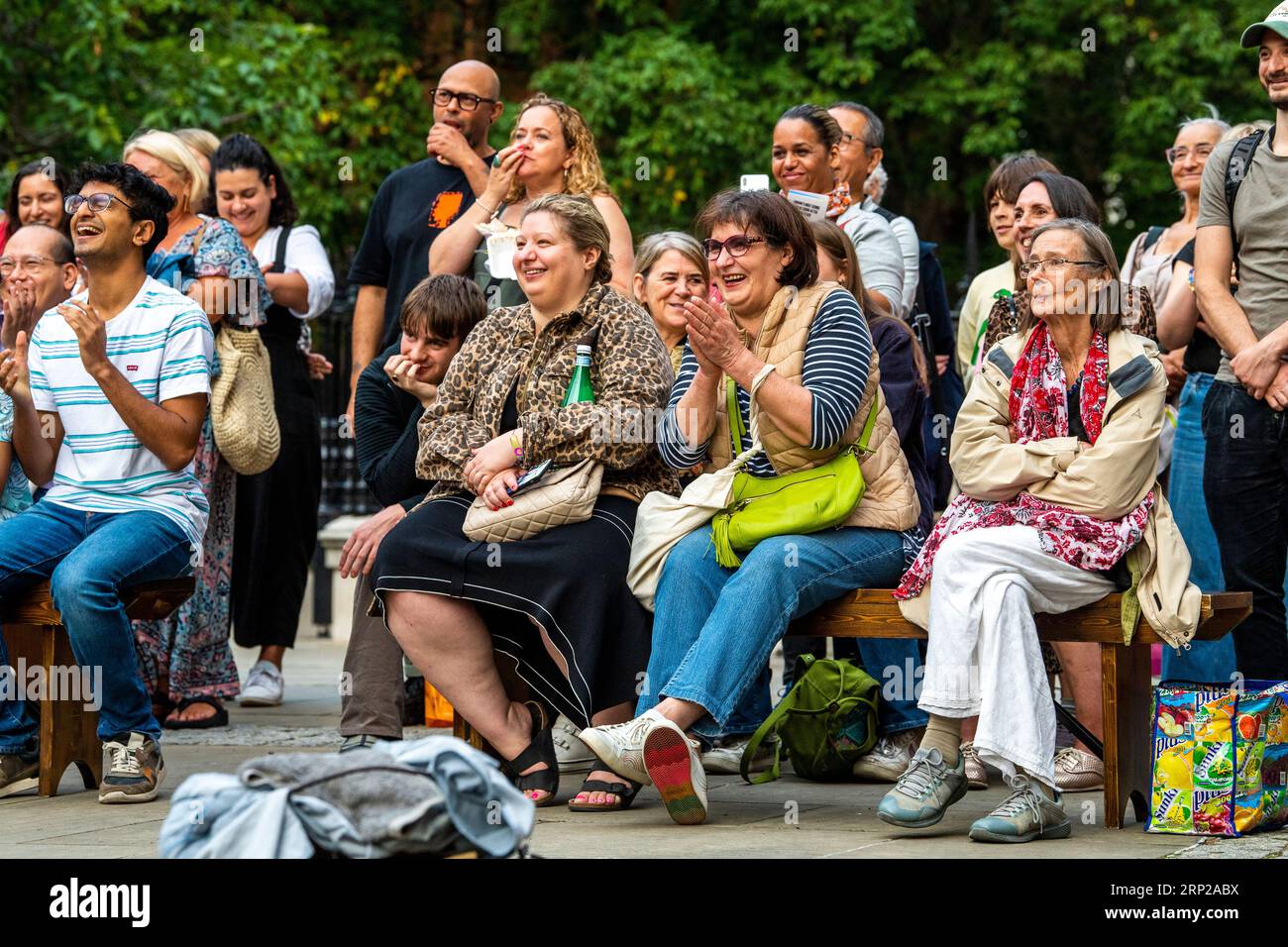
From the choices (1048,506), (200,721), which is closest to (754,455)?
(1048,506)

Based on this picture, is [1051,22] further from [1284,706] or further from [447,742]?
[447,742]

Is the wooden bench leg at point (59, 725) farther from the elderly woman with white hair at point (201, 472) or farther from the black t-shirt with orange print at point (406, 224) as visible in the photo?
the black t-shirt with orange print at point (406, 224)

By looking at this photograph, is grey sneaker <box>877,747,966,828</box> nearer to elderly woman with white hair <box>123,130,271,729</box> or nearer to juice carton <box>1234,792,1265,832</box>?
juice carton <box>1234,792,1265,832</box>

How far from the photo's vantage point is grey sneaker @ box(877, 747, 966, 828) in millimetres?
4836

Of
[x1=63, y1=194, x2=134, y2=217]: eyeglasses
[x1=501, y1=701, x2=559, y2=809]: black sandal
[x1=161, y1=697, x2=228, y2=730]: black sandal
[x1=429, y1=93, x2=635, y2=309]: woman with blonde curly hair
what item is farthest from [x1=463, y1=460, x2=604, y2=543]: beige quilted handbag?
[x1=161, y1=697, x2=228, y2=730]: black sandal

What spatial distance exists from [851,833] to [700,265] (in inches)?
98.3

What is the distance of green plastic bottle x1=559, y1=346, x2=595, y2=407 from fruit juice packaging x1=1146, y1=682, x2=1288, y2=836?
6.26 ft

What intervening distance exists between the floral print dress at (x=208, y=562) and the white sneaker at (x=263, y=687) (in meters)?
0.38

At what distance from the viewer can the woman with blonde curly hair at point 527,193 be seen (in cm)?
654

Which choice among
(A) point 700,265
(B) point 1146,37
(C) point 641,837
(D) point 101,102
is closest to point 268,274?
(A) point 700,265

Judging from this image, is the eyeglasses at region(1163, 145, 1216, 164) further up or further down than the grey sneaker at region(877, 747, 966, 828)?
further up

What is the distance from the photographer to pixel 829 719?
233 inches

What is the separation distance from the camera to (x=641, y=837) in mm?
4852

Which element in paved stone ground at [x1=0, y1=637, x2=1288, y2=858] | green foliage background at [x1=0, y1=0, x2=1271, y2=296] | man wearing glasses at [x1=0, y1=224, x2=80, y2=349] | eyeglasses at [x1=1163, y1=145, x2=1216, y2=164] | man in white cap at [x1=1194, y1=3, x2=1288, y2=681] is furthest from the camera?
green foliage background at [x1=0, y1=0, x2=1271, y2=296]
